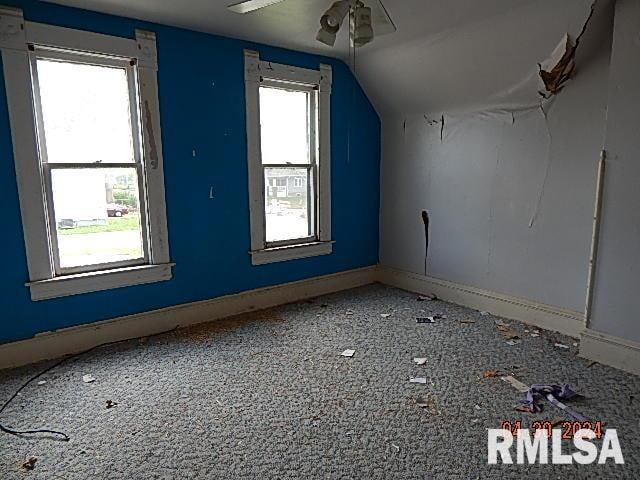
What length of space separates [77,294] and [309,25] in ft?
8.35

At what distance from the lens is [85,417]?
7.39 ft

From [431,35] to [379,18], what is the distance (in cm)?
113

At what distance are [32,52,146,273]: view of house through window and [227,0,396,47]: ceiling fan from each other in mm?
1177

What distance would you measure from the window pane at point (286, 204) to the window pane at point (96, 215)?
1.16 m

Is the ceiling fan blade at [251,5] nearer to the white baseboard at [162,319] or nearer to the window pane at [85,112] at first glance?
the window pane at [85,112]

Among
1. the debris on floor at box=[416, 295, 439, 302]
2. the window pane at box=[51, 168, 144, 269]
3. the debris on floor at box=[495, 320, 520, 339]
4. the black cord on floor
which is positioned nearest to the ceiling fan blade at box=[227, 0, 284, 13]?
the window pane at box=[51, 168, 144, 269]

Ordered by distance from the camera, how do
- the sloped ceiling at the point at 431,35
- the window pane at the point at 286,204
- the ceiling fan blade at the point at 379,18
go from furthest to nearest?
1. the window pane at the point at 286,204
2. the sloped ceiling at the point at 431,35
3. the ceiling fan blade at the point at 379,18

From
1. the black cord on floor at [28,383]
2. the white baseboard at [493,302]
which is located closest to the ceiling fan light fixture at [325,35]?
the black cord on floor at [28,383]

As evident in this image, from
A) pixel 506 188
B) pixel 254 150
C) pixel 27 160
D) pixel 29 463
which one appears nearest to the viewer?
pixel 29 463

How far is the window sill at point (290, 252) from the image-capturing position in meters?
3.90

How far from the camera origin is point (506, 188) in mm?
3625

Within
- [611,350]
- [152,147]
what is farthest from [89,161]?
[611,350]

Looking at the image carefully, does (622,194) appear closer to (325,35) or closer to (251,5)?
(325,35)

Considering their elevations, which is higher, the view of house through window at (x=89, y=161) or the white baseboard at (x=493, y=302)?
the view of house through window at (x=89, y=161)
